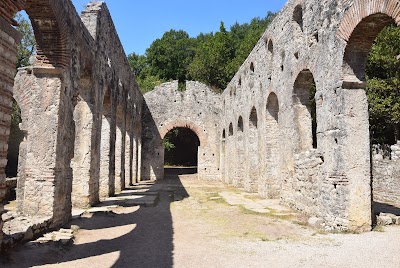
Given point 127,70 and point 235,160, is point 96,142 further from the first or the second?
point 235,160

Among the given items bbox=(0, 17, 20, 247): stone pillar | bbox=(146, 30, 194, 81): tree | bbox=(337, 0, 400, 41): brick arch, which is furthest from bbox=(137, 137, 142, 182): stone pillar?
bbox=(146, 30, 194, 81): tree

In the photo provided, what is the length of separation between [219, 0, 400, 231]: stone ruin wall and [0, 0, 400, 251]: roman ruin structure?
0.02 meters

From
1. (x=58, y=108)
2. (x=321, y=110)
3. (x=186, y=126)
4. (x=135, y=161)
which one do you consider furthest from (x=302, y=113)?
(x=186, y=126)

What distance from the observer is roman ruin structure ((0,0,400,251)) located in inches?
252

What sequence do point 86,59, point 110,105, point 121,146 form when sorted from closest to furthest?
point 86,59, point 110,105, point 121,146

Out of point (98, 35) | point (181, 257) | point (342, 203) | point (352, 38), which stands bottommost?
point (181, 257)

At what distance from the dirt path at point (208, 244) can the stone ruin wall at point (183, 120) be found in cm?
→ 1269

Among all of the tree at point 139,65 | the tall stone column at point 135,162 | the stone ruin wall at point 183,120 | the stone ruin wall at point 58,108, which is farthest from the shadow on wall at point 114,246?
the tree at point 139,65

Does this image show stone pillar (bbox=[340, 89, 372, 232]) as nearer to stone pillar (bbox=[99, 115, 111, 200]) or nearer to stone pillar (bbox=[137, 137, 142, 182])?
stone pillar (bbox=[99, 115, 111, 200])

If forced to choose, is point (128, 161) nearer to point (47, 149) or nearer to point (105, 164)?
point (105, 164)

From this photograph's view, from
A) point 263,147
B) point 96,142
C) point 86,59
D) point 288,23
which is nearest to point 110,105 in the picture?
point 96,142

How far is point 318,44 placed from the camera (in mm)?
7902

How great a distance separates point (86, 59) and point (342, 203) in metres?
6.82

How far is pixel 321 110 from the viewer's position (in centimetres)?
768
